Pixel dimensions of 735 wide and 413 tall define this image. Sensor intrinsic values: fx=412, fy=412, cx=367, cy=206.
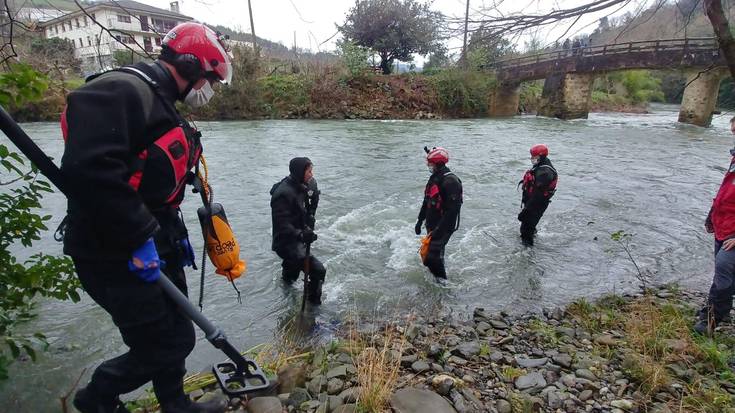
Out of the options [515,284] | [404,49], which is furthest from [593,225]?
[404,49]

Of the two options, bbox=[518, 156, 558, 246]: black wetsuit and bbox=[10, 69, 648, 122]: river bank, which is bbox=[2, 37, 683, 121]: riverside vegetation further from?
bbox=[518, 156, 558, 246]: black wetsuit

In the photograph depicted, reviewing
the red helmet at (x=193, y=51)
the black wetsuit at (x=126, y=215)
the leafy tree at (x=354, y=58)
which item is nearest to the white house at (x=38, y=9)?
the red helmet at (x=193, y=51)

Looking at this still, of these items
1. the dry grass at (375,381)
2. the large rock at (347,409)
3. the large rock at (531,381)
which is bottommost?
the large rock at (531,381)

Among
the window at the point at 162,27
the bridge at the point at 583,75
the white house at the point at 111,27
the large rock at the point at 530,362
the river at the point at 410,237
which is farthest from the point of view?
the bridge at the point at 583,75

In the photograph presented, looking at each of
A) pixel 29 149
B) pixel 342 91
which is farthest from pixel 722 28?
pixel 342 91

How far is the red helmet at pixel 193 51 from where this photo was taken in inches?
90.4

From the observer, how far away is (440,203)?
19.3ft

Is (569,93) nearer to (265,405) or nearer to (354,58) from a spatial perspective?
(354,58)

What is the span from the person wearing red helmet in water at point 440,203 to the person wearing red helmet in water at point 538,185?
2111 mm

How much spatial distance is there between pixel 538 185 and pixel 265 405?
5.90m

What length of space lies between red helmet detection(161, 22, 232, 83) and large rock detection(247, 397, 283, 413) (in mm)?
2182

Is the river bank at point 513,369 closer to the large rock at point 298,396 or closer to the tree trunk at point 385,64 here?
the large rock at point 298,396

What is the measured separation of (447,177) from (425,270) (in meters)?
1.70

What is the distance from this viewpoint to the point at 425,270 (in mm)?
6637
